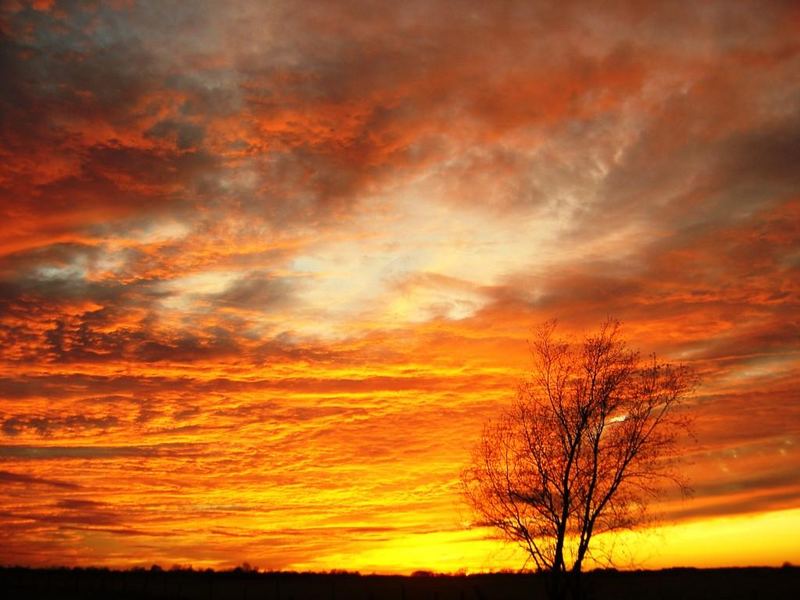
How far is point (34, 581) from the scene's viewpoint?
257ft

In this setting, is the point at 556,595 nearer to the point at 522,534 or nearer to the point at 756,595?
the point at 522,534

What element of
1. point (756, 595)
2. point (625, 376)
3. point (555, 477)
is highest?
point (625, 376)


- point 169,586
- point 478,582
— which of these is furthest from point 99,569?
point 478,582

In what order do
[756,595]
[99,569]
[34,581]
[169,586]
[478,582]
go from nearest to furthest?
[756,595], [34,581], [169,586], [478,582], [99,569]

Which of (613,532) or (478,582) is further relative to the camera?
(478,582)

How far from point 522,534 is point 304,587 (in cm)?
5287

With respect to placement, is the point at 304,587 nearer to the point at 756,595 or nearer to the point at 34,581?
the point at 34,581

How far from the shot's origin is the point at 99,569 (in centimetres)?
11075

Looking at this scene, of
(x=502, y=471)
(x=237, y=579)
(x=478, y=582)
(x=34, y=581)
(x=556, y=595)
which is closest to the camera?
(x=556, y=595)

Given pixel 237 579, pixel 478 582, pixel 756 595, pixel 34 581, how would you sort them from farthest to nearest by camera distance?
1. pixel 237 579
2. pixel 478 582
3. pixel 34 581
4. pixel 756 595

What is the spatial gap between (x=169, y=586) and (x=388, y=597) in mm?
29111

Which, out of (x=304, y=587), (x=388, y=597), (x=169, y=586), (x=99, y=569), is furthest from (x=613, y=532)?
(x=99, y=569)

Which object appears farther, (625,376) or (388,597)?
(388,597)

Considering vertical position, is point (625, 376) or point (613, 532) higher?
point (625, 376)
